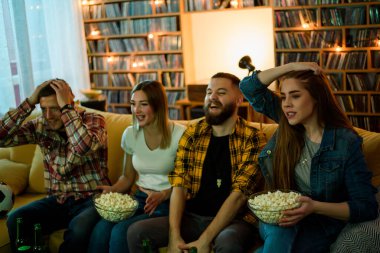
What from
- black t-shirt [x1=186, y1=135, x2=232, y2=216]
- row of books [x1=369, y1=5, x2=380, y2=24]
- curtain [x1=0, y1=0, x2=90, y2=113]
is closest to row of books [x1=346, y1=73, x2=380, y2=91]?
row of books [x1=369, y1=5, x2=380, y2=24]

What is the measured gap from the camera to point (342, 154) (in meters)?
2.15

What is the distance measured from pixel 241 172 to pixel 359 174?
0.56 meters

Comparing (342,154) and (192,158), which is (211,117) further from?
(342,154)

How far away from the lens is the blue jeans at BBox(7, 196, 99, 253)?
8.59 ft

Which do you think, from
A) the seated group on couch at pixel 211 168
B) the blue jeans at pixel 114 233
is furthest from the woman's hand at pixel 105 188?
the blue jeans at pixel 114 233

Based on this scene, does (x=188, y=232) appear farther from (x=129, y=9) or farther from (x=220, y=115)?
(x=129, y=9)

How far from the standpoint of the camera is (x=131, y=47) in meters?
6.68

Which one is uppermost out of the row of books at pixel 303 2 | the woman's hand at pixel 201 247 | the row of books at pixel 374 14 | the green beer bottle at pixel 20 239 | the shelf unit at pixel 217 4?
the shelf unit at pixel 217 4

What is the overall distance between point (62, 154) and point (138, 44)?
395 centimetres

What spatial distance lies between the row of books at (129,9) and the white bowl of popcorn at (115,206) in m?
4.17

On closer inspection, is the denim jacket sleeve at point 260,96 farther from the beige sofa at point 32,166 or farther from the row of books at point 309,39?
the row of books at point 309,39

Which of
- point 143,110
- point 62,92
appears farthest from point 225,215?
point 62,92

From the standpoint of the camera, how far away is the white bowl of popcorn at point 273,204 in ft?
6.70

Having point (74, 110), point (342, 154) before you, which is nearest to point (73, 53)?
point (74, 110)
